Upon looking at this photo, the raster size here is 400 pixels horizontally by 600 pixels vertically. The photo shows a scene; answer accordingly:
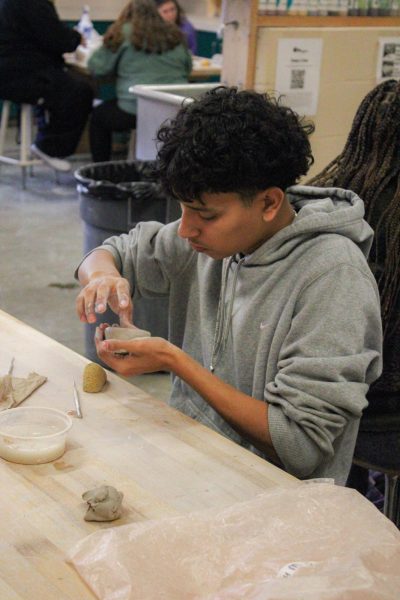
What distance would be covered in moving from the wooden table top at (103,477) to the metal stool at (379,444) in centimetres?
67

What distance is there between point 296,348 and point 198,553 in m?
0.54

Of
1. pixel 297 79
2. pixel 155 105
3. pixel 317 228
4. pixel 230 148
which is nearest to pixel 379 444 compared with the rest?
pixel 317 228

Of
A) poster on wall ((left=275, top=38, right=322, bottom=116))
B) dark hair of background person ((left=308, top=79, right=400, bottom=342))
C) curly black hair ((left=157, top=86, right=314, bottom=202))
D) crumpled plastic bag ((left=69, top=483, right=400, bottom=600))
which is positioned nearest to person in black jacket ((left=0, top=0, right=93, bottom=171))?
poster on wall ((left=275, top=38, right=322, bottom=116))

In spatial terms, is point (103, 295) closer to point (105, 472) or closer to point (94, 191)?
point (105, 472)

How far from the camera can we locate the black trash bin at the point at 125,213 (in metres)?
3.57

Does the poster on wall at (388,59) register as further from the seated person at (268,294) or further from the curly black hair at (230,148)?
the curly black hair at (230,148)

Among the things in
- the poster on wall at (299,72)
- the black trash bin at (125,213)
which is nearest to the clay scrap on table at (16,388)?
the black trash bin at (125,213)

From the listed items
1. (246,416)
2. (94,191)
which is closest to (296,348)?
(246,416)

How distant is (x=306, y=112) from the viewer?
13.2 ft

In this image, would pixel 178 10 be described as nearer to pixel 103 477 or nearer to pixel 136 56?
pixel 136 56

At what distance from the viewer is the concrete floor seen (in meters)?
4.30

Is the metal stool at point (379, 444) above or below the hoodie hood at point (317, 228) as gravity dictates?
below

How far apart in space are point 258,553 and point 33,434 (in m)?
0.53

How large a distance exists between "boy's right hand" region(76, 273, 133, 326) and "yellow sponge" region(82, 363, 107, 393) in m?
0.12
